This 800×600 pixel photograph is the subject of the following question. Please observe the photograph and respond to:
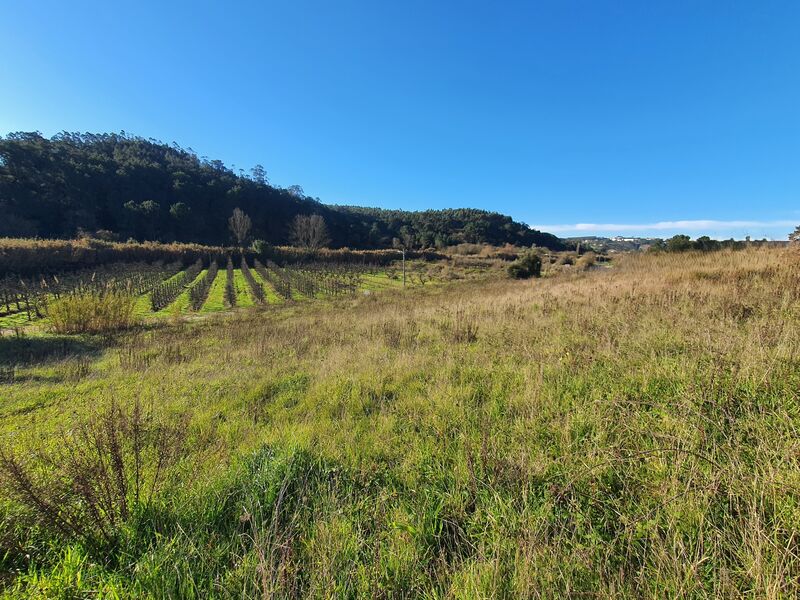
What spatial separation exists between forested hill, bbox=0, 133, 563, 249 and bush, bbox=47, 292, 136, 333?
52688 millimetres

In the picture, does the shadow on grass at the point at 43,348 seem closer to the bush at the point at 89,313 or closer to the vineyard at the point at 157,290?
the bush at the point at 89,313

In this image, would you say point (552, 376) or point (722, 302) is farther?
point (722, 302)

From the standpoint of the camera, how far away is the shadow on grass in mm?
9023

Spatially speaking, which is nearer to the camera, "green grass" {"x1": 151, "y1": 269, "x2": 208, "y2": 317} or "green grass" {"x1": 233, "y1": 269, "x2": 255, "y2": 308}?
"green grass" {"x1": 151, "y1": 269, "x2": 208, "y2": 317}

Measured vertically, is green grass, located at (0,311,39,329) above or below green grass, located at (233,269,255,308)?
below

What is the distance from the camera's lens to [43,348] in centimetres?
1008

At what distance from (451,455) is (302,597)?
148 centimetres

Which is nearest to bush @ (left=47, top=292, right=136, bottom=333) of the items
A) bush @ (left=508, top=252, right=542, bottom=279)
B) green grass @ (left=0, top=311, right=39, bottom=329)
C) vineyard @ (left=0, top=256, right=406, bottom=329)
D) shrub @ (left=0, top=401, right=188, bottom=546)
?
vineyard @ (left=0, top=256, right=406, bottom=329)

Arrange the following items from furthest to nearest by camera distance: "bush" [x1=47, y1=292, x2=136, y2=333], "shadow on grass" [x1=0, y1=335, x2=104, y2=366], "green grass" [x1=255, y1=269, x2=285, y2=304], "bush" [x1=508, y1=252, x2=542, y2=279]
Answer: "bush" [x1=508, y1=252, x2=542, y2=279] < "green grass" [x1=255, y1=269, x2=285, y2=304] < "bush" [x1=47, y1=292, x2=136, y2=333] < "shadow on grass" [x1=0, y1=335, x2=104, y2=366]

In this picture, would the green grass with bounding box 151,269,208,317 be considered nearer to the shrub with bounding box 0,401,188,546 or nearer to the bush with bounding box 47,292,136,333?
the bush with bounding box 47,292,136,333

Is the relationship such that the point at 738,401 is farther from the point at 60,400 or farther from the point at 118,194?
the point at 118,194

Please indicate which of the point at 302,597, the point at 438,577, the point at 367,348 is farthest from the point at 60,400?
the point at 438,577

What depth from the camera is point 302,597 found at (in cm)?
154

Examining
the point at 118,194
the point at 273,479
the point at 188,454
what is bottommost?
the point at 188,454
